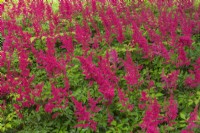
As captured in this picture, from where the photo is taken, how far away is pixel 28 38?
5809mm

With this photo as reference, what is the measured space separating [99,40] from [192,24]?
174 cm

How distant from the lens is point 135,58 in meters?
5.16

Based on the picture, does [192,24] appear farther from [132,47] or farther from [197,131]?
[197,131]

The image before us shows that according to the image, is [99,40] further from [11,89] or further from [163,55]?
[11,89]

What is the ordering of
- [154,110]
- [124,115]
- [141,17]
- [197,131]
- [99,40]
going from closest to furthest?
[154,110] < [197,131] < [124,115] < [99,40] < [141,17]

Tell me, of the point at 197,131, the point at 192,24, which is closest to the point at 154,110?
the point at 197,131

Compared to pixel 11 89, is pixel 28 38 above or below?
above

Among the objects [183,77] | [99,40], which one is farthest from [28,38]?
[183,77]

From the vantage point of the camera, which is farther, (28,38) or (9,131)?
(28,38)

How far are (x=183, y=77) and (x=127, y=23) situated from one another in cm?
209

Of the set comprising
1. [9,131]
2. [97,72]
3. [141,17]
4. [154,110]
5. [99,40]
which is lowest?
[9,131]

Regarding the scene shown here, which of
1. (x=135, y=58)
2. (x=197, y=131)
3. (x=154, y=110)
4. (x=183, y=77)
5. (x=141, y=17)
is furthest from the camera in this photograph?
(x=141, y=17)

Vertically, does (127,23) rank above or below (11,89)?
above

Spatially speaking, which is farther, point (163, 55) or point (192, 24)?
point (192, 24)
